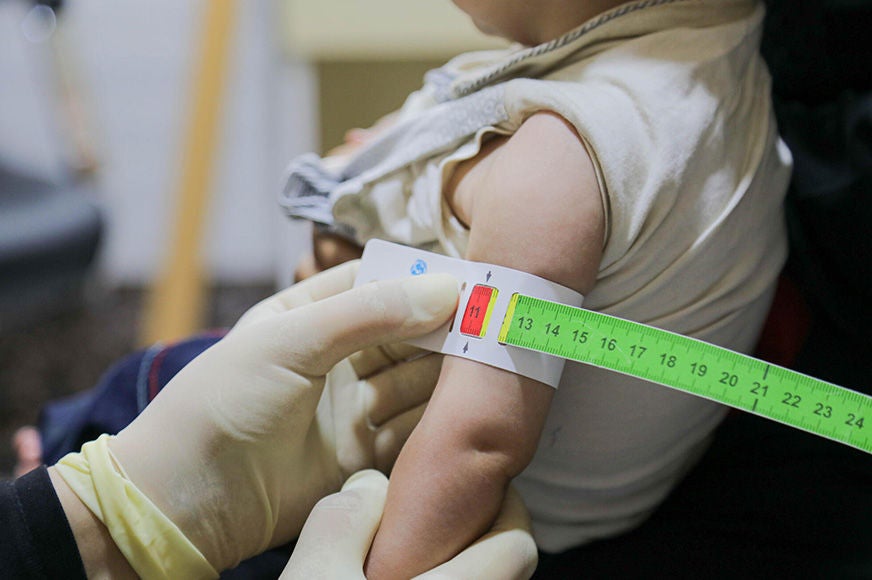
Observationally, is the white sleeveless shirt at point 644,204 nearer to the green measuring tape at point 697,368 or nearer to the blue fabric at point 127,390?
the green measuring tape at point 697,368

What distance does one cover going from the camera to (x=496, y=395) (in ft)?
2.00

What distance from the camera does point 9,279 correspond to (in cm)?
133

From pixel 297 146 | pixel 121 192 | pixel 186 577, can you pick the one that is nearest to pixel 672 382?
pixel 186 577

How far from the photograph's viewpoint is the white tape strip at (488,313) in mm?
605

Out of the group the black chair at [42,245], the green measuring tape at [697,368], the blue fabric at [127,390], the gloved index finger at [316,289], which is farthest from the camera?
the black chair at [42,245]

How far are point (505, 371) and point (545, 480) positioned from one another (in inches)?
7.1

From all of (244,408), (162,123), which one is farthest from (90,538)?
(162,123)

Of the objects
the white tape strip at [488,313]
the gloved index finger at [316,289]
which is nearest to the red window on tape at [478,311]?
the white tape strip at [488,313]

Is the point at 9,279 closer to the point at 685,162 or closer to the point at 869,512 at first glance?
the point at 685,162

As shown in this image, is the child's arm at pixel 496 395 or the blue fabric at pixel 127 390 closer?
the child's arm at pixel 496 395

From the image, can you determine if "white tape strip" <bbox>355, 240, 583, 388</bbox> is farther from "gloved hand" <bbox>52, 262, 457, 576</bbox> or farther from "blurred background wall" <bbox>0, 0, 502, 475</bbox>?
"blurred background wall" <bbox>0, 0, 502, 475</bbox>

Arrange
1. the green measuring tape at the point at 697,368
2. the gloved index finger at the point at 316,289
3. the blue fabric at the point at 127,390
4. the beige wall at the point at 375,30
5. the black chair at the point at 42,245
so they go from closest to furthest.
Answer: the green measuring tape at the point at 697,368 → the gloved index finger at the point at 316,289 → the blue fabric at the point at 127,390 → the black chair at the point at 42,245 → the beige wall at the point at 375,30

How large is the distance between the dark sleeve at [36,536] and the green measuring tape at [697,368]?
1.14 ft

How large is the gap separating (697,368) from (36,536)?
488 mm
